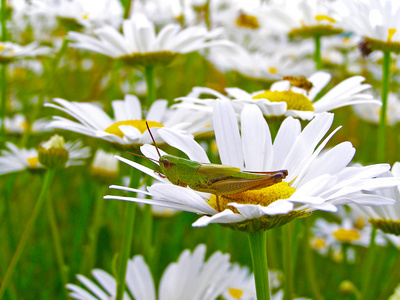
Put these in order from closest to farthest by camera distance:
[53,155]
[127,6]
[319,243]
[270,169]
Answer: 1. [270,169]
2. [53,155]
3. [127,6]
4. [319,243]

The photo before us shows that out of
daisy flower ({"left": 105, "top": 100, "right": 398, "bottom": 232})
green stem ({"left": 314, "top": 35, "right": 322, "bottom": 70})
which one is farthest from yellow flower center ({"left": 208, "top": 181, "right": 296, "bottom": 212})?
green stem ({"left": 314, "top": 35, "right": 322, "bottom": 70})

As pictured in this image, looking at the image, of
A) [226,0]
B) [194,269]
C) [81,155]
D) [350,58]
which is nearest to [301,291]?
[194,269]

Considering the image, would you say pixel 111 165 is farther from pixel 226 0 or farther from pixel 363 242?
pixel 226 0

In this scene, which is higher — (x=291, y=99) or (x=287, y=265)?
(x=291, y=99)

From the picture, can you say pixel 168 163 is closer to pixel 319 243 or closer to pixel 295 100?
pixel 295 100

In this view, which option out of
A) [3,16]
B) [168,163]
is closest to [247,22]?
[3,16]

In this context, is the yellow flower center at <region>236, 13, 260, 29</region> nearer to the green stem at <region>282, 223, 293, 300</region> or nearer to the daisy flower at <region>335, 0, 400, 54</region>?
the daisy flower at <region>335, 0, 400, 54</region>

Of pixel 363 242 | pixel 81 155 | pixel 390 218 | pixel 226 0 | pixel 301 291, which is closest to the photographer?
pixel 390 218
